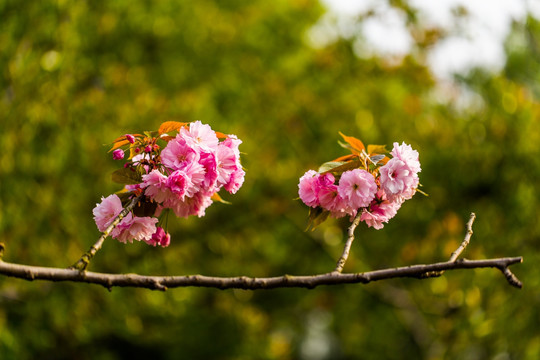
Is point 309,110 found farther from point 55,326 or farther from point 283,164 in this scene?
point 55,326

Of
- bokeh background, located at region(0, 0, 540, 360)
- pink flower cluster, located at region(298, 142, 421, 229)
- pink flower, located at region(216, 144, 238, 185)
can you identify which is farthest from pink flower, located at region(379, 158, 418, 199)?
bokeh background, located at region(0, 0, 540, 360)

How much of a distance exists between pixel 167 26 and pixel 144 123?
9.76 feet

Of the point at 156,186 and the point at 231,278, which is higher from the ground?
the point at 156,186

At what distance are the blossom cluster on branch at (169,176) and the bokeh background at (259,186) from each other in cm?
327

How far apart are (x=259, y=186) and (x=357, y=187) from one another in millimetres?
5209

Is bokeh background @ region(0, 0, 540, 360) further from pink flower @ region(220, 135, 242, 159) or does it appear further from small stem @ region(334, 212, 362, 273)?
small stem @ region(334, 212, 362, 273)

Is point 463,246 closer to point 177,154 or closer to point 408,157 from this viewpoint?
point 408,157

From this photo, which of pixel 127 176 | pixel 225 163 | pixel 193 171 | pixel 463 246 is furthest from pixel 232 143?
pixel 463 246

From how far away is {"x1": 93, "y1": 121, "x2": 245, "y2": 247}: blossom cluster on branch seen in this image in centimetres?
132

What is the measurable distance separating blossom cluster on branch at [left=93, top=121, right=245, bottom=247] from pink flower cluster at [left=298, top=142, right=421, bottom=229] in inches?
8.5

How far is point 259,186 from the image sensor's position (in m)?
6.57

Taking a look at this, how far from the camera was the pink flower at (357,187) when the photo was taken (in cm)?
137

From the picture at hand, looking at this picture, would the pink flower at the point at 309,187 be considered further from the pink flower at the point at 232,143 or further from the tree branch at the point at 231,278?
the tree branch at the point at 231,278

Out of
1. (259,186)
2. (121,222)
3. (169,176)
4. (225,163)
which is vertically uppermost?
(259,186)
